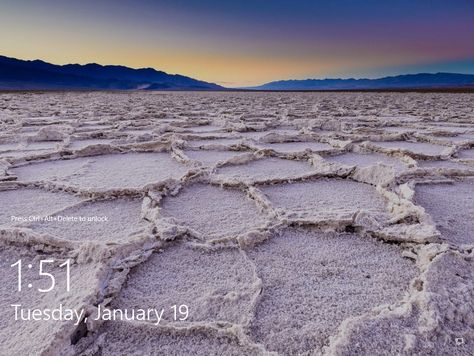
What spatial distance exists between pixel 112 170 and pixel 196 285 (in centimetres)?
145

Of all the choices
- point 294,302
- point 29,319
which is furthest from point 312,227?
point 29,319

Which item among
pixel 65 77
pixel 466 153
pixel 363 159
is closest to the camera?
pixel 363 159

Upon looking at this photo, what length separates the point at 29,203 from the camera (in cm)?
169

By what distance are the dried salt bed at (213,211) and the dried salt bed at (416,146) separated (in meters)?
1.81

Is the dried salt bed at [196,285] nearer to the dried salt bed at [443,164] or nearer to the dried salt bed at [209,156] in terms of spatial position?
the dried salt bed at [209,156]

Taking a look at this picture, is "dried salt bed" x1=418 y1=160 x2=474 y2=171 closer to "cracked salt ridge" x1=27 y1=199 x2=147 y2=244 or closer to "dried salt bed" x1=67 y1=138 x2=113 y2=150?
"cracked salt ridge" x1=27 y1=199 x2=147 y2=244

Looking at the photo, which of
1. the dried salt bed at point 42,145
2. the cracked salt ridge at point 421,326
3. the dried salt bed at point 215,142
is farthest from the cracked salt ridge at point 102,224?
the dried salt bed at point 42,145

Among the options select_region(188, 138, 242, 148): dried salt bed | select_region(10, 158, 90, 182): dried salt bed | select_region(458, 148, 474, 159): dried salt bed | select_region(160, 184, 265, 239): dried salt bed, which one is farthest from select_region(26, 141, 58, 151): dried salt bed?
select_region(458, 148, 474, 159): dried salt bed

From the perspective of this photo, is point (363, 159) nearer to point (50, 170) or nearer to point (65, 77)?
point (50, 170)

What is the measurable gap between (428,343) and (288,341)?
303 millimetres

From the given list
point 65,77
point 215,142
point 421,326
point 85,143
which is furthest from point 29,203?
point 65,77

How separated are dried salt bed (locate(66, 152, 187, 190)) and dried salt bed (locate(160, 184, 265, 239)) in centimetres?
23

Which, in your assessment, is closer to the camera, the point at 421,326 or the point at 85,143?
the point at 421,326

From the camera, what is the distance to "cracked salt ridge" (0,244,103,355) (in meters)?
0.81
